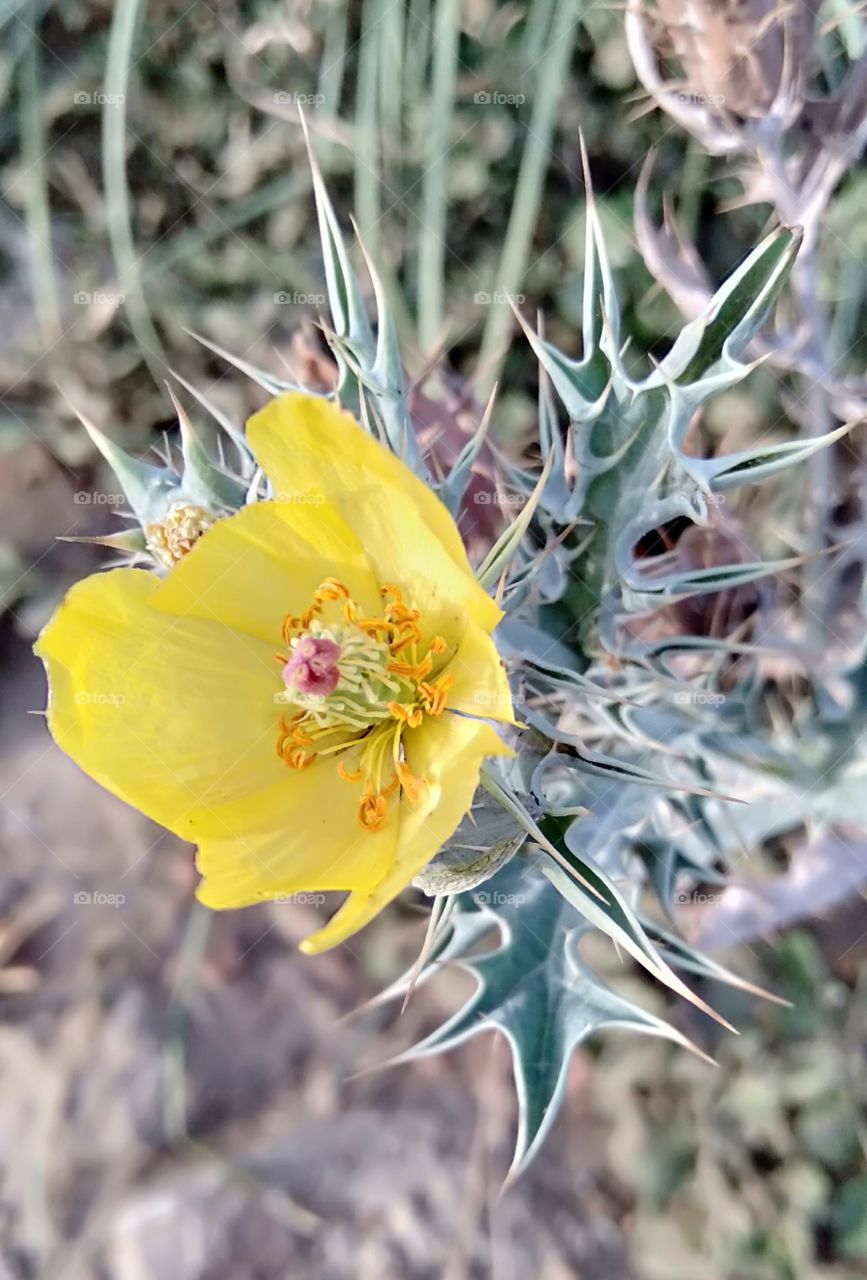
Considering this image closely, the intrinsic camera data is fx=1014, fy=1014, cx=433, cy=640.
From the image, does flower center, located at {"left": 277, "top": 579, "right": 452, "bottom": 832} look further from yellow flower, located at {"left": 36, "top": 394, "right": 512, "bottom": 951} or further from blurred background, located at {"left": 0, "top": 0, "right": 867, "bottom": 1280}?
blurred background, located at {"left": 0, "top": 0, "right": 867, "bottom": 1280}

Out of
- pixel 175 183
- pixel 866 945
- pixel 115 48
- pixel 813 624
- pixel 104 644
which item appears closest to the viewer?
pixel 104 644

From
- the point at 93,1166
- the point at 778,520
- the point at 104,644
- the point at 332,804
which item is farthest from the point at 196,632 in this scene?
the point at 93,1166

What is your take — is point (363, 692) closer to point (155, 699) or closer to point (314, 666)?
point (314, 666)

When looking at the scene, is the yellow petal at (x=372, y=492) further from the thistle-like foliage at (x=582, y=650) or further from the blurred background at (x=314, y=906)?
the blurred background at (x=314, y=906)

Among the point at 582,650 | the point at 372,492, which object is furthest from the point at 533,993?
the point at 372,492

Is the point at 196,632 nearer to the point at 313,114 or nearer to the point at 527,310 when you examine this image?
the point at 527,310

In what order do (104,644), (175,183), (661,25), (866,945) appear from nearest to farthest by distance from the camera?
(104,644) < (661,25) < (866,945) < (175,183)
